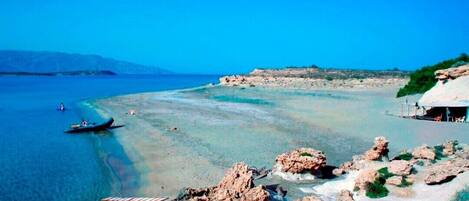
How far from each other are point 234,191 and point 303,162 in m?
5.02

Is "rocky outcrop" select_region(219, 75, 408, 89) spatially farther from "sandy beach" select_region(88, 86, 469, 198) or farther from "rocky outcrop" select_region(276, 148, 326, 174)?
"rocky outcrop" select_region(276, 148, 326, 174)

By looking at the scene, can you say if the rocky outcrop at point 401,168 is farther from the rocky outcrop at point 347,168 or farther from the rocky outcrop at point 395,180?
the rocky outcrop at point 347,168

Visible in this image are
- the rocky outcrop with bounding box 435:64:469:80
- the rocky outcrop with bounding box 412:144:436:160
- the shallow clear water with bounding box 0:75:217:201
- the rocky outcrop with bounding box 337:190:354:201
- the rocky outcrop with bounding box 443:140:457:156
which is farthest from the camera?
the rocky outcrop with bounding box 435:64:469:80

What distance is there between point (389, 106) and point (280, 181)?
85.5 ft

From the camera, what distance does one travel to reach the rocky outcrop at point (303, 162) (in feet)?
47.4

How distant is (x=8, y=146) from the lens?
23.7 metres

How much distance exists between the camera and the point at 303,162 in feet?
47.4

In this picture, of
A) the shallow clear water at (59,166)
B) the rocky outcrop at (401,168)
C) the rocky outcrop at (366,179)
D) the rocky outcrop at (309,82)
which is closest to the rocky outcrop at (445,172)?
the rocky outcrop at (401,168)

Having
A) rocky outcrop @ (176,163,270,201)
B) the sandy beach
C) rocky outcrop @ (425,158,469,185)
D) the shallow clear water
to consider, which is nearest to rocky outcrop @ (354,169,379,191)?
rocky outcrop @ (425,158,469,185)

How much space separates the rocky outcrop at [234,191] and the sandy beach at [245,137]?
244cm

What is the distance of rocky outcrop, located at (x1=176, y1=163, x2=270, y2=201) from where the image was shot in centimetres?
935

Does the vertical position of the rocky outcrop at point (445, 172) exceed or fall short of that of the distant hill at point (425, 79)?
it falls short

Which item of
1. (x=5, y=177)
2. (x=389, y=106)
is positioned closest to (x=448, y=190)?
(x=5, y=177)

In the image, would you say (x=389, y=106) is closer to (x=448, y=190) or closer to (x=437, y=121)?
(x=437, y=121)
